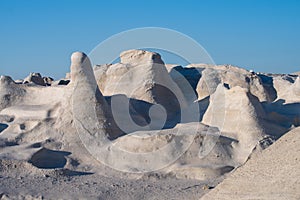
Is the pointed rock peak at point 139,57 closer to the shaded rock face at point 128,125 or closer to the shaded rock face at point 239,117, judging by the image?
the shaded rock face at point 128,125

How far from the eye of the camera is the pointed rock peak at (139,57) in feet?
70.2

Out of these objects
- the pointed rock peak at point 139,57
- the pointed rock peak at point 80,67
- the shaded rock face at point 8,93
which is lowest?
the shaded rock face at point 8,93

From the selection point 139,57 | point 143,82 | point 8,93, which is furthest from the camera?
point 139,57

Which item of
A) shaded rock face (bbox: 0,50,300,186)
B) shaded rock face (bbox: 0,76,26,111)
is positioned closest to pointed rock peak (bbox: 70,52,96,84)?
shaded rock face (bbox: 0,50,300,186)

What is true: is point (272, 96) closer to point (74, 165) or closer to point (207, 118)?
point (207, 118)

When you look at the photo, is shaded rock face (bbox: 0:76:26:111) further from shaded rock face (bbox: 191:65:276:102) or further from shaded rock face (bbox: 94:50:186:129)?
shaded rock face (bbox: 191:65:276:102)

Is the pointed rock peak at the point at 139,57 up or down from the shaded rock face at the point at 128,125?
up

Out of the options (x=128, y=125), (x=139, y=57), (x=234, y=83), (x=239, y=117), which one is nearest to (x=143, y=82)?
(x=139, y=57)

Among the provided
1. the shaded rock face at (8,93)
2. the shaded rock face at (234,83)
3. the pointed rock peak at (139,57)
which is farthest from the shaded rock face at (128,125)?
the shaded rock face at (234,83)

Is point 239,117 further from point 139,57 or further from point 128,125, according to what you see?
point 139,57

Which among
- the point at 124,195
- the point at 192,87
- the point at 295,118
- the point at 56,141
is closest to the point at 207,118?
the point at 295,118

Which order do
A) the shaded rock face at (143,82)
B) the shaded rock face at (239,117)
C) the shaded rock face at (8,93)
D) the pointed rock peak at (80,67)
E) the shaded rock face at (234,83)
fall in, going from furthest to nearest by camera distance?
1. the shaded rock face at (234,83)
2. the shaded rock face at (143,82)
3. the shaded rock face at (8,93)
4. the pointed rock peak at (80,67)
5. the shaded rock face at (239,117)

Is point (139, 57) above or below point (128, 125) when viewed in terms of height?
above

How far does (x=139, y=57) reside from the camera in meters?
21.8
